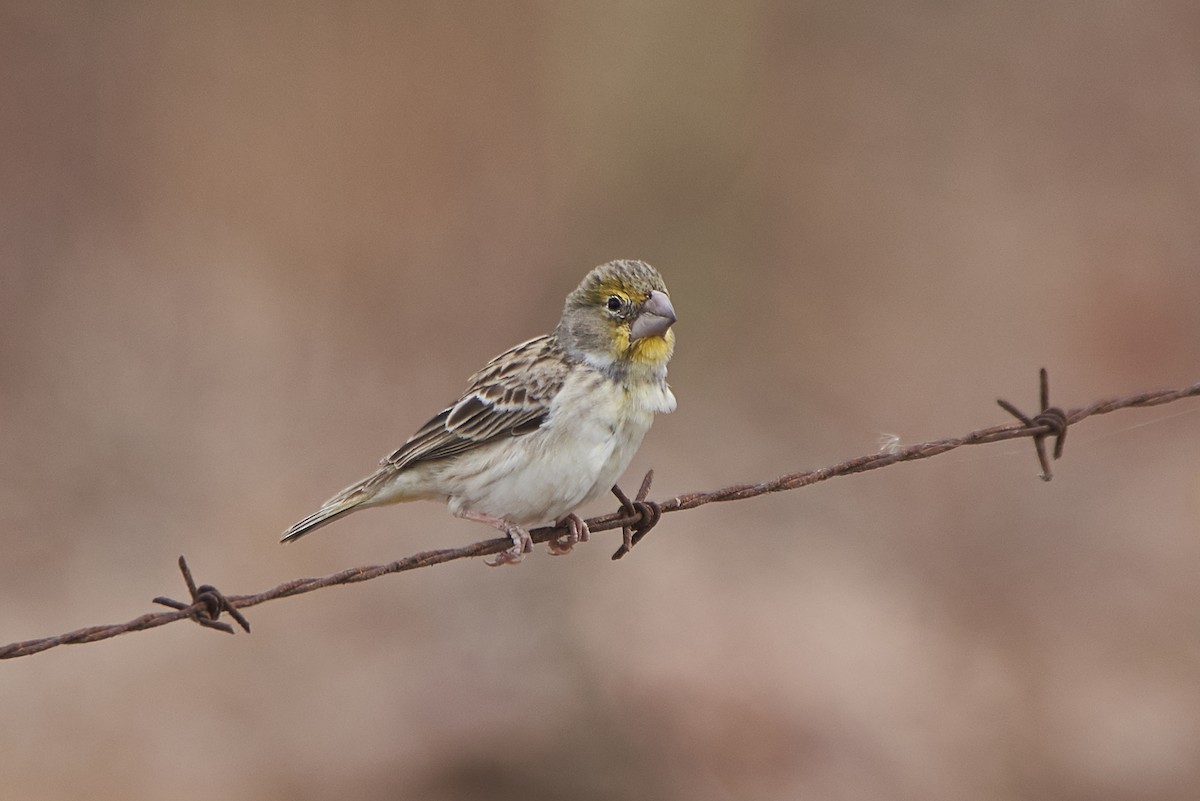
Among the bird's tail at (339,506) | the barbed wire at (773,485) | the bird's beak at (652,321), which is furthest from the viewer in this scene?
the bird's tail at (339,506)

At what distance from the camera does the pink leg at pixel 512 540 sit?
20.0ft

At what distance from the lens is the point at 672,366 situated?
16719 mm

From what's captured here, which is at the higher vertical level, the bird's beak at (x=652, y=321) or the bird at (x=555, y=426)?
the bird's beak at (x=652, y=321)

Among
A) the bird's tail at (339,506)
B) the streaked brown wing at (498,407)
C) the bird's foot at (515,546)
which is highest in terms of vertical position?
the streaked brown wing at (498,407)

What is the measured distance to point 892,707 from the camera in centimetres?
Answer: 1268

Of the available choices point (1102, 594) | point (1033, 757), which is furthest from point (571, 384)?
point (1102, 594)

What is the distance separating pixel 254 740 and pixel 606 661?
9.22 feet

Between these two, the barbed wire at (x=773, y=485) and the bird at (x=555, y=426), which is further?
the bird at (x=555, y=426)

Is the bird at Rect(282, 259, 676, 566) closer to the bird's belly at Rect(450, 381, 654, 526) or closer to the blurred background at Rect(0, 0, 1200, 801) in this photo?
the bird's belly at Rect(450, 381, 654, 526)

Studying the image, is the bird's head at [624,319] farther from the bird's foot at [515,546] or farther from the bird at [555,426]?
the bird's foot at [515,546]

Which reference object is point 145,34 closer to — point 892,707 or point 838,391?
point 838,391

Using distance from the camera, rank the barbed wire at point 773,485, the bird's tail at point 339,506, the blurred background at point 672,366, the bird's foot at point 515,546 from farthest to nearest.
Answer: the blurred background at point 672,366 → the bird's tail at point 339,506 → the bird's foot at point 515,546 → the barbed wire at point 773,485

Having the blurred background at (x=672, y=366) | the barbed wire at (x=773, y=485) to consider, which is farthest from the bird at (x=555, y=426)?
the blurred background at (x=672, y=366)

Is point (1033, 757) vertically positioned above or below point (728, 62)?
below
